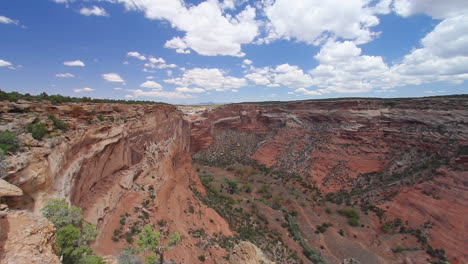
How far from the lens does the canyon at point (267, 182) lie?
8492 millimetres

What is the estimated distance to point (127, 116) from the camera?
46.3 ft

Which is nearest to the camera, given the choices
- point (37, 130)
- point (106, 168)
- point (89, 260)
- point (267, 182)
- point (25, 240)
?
point (25, 240)

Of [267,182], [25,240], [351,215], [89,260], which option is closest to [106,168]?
[89,260]

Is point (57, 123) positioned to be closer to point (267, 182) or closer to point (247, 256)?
point (247, 256)

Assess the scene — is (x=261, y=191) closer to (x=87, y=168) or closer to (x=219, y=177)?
(x=219, y=177)

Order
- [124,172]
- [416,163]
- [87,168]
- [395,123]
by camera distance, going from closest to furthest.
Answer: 1. [87,168]
2. [124,172]
3. [416,163]
4. [395,123]

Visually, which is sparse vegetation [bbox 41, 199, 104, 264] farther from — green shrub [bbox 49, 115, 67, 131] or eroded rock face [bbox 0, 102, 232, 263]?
green shrub [bbox 49, 115, 67, 131]

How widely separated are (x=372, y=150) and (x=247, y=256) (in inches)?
1275

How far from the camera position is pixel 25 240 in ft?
13.7

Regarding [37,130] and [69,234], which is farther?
[37,130]

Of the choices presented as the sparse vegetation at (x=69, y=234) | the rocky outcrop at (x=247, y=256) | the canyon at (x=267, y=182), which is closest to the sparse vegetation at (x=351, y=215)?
the canyon at (x=267, y=182)

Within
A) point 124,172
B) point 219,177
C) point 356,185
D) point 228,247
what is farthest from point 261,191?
point 124,172

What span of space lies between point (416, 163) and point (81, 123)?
38.3 m

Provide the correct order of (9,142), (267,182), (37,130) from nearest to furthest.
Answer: (9,142)
(37,130)
(267,182)
